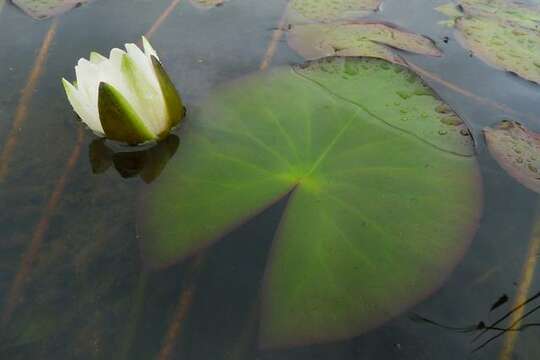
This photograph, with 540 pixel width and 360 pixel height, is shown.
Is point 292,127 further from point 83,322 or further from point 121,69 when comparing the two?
point 83,322

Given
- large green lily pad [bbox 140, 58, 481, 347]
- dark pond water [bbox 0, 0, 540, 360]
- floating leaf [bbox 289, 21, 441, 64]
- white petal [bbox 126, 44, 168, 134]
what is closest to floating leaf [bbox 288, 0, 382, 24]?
floating leaf [bbox 289, 21, 441, 64]

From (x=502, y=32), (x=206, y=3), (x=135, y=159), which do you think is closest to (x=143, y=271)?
(x=135, y=159)

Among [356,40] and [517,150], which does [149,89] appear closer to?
[356,40]

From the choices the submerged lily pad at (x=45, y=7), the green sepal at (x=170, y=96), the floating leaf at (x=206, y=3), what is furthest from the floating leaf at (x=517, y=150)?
Result: the submerged lily pad at (x=45, y=7)

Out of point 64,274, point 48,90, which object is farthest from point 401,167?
point 48,90

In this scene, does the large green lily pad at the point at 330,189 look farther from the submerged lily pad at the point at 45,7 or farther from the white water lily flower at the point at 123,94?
the submerged lily pad at the point at 45,7
